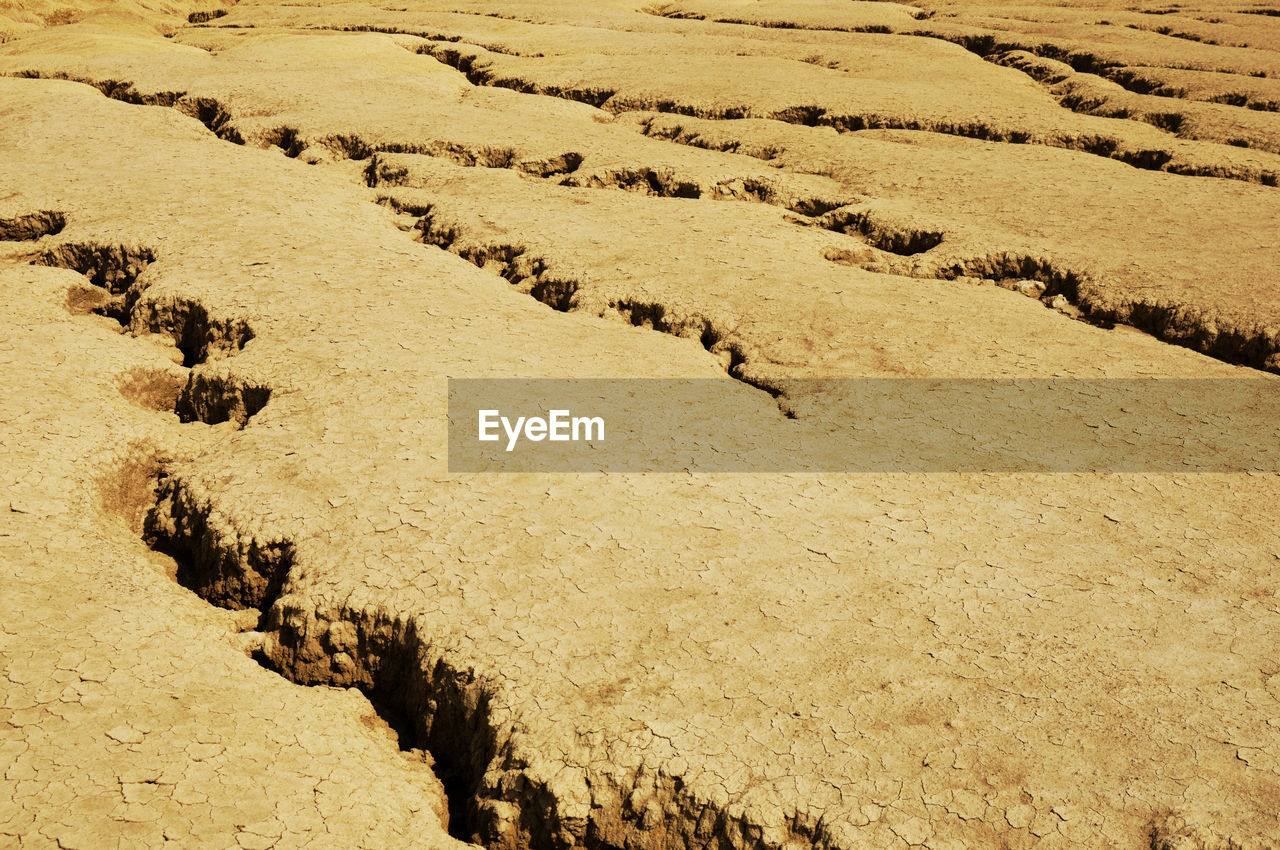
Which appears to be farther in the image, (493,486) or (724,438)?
(724,438)

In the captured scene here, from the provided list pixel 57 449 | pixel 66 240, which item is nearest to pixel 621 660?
pixel 57 449

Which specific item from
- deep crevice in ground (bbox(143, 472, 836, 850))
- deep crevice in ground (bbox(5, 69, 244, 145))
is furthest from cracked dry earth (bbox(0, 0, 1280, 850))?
deep crevice in ground (bbox(5, 69, 244, 145))

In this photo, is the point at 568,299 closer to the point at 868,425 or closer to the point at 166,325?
the point at 868,425

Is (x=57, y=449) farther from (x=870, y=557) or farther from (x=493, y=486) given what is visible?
(x=870, y=557)

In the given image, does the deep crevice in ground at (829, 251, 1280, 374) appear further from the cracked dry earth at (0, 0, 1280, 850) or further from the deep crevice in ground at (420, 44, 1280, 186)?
the deep crevice in ground at (420, 44, 1280, 186)

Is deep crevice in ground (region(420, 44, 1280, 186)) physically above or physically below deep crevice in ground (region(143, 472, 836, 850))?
above
